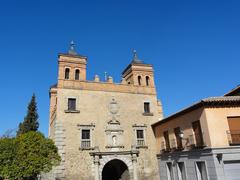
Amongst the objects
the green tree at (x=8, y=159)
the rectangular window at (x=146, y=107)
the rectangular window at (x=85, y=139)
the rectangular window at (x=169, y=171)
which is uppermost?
the rectangular window at (x=146, y=107)

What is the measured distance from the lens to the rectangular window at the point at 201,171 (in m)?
13.4

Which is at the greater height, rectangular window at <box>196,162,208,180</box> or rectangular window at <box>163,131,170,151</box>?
rectangular window at <box>163,131,170,151</box>

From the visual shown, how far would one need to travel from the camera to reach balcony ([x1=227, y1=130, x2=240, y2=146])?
13016mm

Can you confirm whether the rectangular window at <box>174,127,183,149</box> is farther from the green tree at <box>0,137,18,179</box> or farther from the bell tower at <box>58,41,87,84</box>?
the green tree at <box>0,137,18,179</box>

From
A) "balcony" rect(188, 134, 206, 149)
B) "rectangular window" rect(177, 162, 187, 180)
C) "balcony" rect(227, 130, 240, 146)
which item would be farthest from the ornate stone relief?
"balcony" rect(227, 130, 240, 146)

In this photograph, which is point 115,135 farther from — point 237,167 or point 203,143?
point 237,167

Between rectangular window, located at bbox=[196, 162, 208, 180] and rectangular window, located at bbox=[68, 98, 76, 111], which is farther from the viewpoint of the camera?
rectangular window, located at bbox=[68, 98, 76, 111]

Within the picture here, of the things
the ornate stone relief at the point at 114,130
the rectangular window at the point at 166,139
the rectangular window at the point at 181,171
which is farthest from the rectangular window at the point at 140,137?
the rectangular window at the point at 181,171

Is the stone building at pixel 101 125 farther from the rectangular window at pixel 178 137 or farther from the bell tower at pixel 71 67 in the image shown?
the rectangular window at pixel 178 137

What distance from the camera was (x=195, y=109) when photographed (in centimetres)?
1459

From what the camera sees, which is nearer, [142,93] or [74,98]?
[74,98]

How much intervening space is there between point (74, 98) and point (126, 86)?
17.0 feet

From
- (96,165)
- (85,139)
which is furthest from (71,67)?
(96,165)

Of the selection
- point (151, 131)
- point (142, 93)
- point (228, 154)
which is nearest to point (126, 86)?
point (142, 93)
